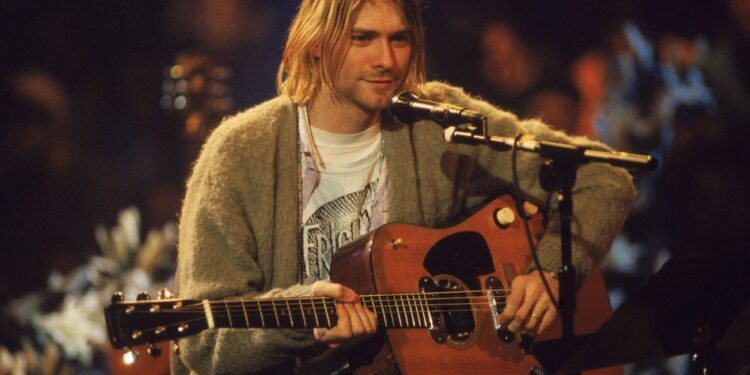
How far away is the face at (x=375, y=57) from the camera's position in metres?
2.99

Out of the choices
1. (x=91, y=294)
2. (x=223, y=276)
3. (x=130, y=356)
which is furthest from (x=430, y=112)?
(x=91, y=294)

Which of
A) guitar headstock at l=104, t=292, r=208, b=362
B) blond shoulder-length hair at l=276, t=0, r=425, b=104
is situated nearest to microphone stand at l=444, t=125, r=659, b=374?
blond shoulder-length hair at l=276, t=0, r=425, b=104

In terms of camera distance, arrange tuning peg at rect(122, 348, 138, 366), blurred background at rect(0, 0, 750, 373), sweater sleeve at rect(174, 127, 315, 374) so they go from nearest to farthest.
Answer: tuning peg at rect(122, 348, 138, 366) < sweater sleeve at rect(174, 127, 315, 374) < blurred background at rect(0, 0, 750, 373)

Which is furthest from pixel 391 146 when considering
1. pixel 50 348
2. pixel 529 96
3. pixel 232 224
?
pixel 50 348

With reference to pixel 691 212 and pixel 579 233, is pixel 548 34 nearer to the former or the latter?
pixel 691 212

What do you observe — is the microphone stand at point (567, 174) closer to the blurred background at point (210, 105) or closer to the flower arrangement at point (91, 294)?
the blurred background at point (210, 105)

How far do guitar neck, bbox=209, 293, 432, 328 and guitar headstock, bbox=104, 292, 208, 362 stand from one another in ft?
0.16

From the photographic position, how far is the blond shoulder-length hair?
118 inches

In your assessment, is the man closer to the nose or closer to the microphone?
the nose

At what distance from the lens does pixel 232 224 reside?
9.22ft

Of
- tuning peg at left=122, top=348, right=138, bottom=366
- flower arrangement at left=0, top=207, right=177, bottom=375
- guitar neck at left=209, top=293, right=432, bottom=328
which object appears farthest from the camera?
flower arrangement at left=0, top=207, right=177, bottom=375

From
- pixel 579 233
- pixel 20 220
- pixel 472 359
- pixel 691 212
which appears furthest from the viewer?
pixel 20 220

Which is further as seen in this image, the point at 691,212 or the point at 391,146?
the point at 691,212

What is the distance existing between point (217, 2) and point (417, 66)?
196 cm
